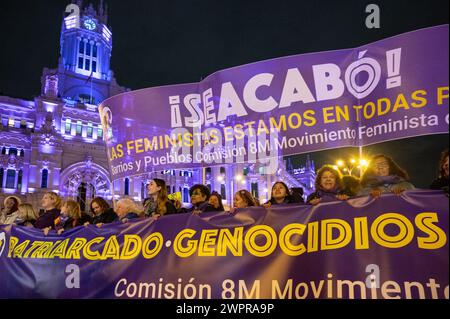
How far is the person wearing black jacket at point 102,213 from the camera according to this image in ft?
23.0

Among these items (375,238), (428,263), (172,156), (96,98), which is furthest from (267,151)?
(96,98)

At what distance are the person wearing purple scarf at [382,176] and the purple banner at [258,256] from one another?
2.09 ft

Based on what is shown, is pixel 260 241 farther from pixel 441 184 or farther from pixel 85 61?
pixel 85 61

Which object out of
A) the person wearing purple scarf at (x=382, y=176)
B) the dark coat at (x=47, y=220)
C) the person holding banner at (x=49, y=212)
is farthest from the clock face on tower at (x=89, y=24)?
the person wearing purple scarf at (x=382, y=176)

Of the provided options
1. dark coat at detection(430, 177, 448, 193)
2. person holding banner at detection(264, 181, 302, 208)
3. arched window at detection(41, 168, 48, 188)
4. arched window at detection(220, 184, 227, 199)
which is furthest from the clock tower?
dark coat at detection(430, 177, 448, 193)

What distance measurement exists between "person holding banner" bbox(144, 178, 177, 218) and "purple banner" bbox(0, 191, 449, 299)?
1.56 feet

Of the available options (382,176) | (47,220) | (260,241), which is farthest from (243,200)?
(47,220)

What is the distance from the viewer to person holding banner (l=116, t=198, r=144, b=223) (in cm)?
684

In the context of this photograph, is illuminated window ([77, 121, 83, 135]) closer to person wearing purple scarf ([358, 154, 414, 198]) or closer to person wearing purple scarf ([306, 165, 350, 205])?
person wearing purple scarf ([306, 165, 350, 205])

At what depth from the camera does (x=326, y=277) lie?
4633 millimetres

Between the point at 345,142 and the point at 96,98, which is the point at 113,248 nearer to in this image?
the point at 345,142

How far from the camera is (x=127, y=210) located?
7.07m

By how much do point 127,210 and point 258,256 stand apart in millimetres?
2909

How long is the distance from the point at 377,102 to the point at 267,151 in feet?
5.73
